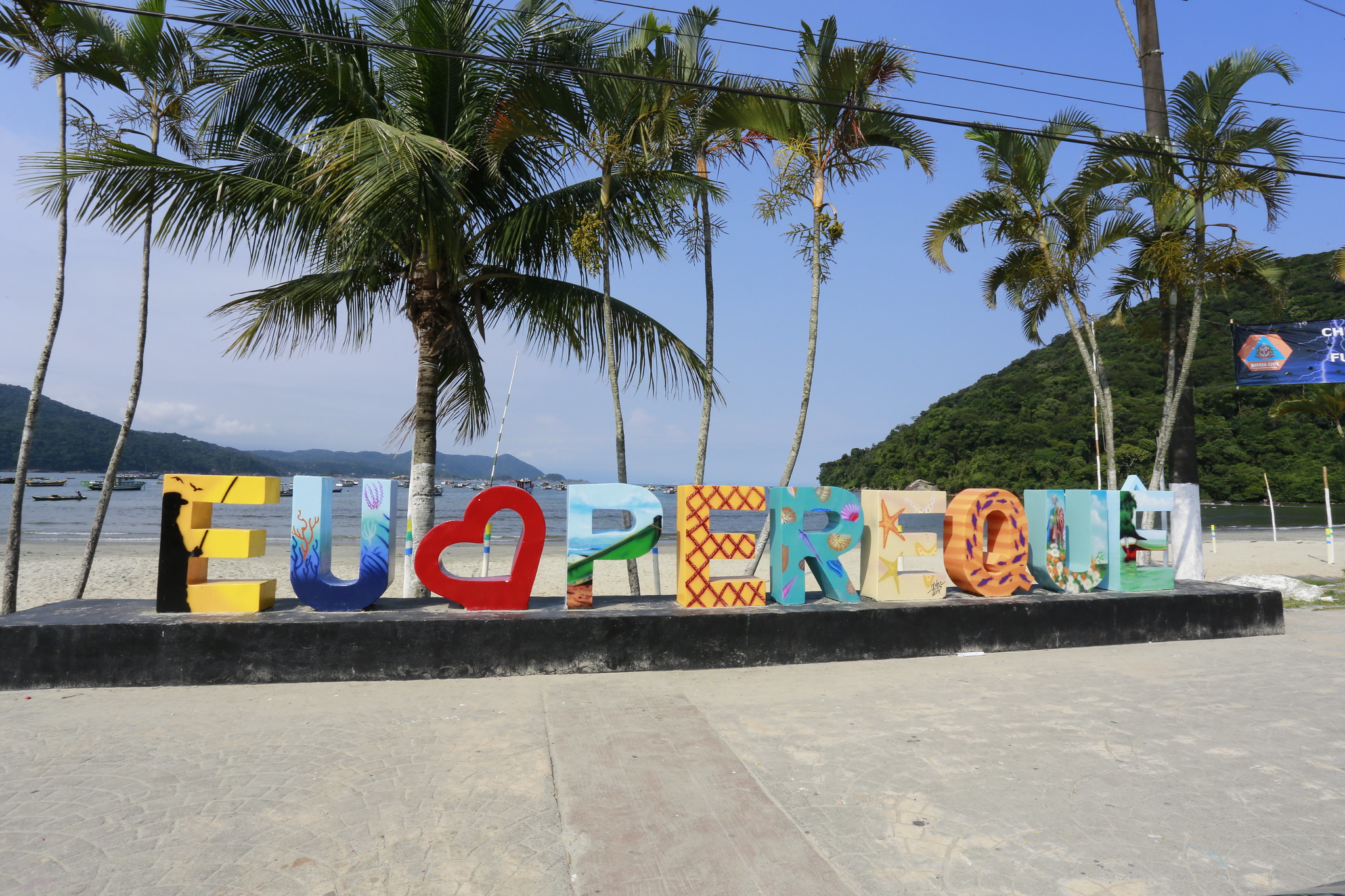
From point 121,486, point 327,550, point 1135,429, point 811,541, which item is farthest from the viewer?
point 121,486

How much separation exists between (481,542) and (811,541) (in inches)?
118

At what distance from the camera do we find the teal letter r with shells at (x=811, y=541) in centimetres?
705

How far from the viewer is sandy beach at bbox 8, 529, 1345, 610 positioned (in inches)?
565

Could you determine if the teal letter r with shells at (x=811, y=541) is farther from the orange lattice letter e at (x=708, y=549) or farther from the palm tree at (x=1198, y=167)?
the palm tree at (x=1198, y=167)

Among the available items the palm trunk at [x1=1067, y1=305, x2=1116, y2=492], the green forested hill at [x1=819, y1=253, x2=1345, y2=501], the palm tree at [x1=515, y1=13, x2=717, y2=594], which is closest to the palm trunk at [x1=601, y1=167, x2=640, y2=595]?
the palm tree at [x1=515, y1=13, x2=717, y2=594]

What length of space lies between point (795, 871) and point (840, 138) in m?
7.81

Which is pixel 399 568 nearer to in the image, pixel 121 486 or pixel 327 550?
pixel 327 550

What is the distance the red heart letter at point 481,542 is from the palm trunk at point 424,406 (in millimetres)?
1389

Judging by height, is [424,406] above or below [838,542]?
above

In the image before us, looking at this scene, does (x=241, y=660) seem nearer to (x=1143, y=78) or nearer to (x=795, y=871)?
(x=795, y=871)

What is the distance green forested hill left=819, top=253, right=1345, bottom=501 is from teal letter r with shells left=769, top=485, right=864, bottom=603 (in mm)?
34651

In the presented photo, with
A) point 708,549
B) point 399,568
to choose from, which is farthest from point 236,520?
point 708,549

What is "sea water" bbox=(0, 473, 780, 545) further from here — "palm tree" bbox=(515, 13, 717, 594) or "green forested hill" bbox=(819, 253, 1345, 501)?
"palm tree" bbox=(515, 13, 717, 594)

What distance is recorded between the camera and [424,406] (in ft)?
26.0
